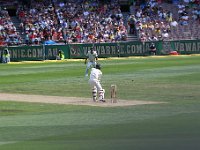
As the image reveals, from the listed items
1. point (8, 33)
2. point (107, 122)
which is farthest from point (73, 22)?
point (107, 122)

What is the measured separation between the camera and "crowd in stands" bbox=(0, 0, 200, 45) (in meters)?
62.1

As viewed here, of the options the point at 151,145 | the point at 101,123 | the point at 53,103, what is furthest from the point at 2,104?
the point at 151,145

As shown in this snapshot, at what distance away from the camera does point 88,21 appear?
66.4 meters

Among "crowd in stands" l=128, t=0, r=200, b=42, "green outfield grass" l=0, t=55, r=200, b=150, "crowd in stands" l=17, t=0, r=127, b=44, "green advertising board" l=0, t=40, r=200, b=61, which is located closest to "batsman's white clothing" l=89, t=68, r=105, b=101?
"green outfield grass" l=0, t=55, r=200, b=150

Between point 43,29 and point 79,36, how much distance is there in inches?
148

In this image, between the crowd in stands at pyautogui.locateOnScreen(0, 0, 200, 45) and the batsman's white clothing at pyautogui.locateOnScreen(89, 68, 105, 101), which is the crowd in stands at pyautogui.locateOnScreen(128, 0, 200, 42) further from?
the batsman's white clothing at pyautogui.locateOnScreen(89, 68, 105, 101)

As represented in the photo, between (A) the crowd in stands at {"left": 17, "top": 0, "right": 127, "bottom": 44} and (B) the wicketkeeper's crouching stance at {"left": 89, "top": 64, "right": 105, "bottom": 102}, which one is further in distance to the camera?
(A) the crowd in stands at {"left": 17, "top": 0, "right": 127, "bottom": 44}

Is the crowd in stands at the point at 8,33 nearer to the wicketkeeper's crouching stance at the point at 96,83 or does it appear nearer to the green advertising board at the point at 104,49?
the green advertising board at the point at 104,49

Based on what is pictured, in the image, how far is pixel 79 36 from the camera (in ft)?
209

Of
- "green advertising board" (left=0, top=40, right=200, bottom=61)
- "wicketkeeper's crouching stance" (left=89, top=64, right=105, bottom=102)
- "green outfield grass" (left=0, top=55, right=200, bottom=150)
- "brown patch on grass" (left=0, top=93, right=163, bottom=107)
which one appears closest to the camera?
"green outfield grass" (left=0, top=55, right=200, bottom=150)

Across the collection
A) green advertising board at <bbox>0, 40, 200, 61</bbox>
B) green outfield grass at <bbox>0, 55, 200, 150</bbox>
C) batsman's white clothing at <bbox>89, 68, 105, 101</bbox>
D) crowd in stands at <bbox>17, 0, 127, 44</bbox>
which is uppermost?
crowd in stands at <bbox>17, 0, 127, 44</bbox>

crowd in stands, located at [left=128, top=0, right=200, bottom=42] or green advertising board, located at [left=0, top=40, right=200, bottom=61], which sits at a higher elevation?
crowd in stands, located at [left=128, top=0, right=200, bottom=42]

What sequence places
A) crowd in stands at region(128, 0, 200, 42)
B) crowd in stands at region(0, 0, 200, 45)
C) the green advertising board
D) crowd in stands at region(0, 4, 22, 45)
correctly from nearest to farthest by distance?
1. the green advertising board
2. crowd in stands at region(0, 4, 22, 45)
3. crowd in stands at region(0, 0, 200, 45)
4. crowd in stands at region(128, 0, 200, 42)

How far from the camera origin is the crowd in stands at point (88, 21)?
204 feet
